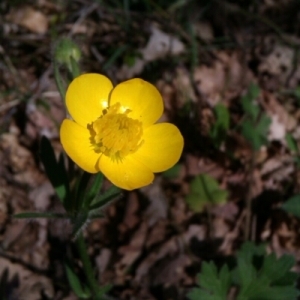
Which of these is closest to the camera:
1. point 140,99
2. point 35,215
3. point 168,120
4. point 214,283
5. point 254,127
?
point 35,215

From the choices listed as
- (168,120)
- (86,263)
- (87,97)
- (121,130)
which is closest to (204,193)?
(168,120)

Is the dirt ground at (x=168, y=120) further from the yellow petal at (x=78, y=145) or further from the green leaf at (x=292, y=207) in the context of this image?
the yellow petal at (x=78, y=145)

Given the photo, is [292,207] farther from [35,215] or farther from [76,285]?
[35,215]

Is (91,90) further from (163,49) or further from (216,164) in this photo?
(163,49)

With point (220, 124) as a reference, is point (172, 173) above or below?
below

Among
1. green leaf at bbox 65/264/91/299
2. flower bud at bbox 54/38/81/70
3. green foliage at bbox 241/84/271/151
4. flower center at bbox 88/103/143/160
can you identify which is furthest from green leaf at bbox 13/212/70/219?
green foliage at bbox 241/84/271/151

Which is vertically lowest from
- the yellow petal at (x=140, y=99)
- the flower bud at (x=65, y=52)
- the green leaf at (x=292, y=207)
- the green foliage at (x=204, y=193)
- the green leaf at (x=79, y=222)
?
the green foliage at (x=204, y=193)

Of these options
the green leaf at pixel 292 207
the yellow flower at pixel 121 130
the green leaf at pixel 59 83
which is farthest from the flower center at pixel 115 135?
the green leaf at pixel 292 207
